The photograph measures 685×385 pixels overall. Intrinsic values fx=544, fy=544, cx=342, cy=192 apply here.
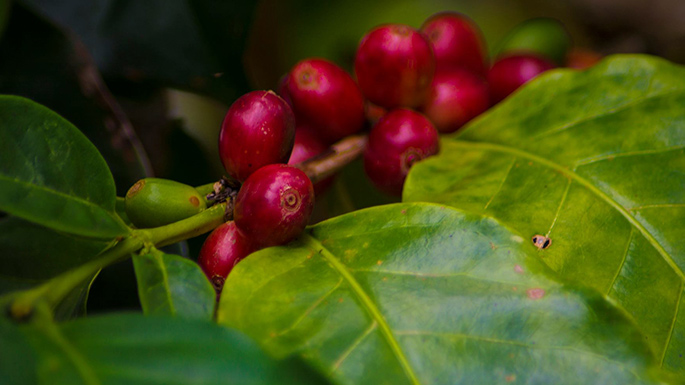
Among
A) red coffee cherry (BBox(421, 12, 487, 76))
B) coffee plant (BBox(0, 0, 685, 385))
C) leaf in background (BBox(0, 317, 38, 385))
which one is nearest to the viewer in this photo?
leaf in background (BBox(0, 317, 38, 385))

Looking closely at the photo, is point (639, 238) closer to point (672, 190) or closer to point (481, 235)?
point (672, 190)

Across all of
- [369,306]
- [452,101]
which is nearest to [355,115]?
[452,101]

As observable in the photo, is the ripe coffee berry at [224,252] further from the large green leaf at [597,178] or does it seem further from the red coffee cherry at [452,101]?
the red coffee cherry at [452,101]

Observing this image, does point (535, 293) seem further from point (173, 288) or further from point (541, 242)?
point (173, 288)

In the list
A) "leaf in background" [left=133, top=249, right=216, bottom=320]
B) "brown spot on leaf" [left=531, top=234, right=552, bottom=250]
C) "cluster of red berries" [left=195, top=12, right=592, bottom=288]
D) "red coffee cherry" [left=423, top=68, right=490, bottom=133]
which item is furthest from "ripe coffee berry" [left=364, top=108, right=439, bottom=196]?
"leaf in background" [left=133, top=249, right=216, bottom=320]

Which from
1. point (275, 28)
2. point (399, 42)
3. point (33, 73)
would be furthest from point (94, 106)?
point (275, 28)

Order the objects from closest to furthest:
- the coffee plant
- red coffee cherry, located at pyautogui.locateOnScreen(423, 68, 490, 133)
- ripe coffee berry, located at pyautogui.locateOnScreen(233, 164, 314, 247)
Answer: the coffee plant
ripe coffee berry, located at pyautogui.locateOnScreen(233, 164, 314, 247)
red coffee cherry, located at pyautogui.locateOnScreen(423, 68, 490, 133)

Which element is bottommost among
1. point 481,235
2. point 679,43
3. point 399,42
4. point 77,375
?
point 679,43

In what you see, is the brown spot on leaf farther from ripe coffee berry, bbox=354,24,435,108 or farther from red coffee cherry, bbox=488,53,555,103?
red coffee cherry, bbox=488,53,555,103

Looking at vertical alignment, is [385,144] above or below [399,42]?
below
